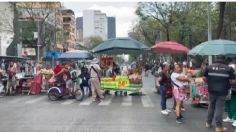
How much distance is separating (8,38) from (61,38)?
873 inches

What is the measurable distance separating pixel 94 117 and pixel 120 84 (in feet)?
27.8

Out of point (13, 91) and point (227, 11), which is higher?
point (227, 11)

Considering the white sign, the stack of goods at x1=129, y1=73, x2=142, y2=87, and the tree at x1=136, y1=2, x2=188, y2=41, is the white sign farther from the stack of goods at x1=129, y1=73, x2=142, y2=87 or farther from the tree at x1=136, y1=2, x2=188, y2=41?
the stack of goods at x1=129, y1=73, x2=142, y2=87

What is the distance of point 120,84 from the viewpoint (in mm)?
23234

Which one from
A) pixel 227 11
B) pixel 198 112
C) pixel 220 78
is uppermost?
pixel 227 11

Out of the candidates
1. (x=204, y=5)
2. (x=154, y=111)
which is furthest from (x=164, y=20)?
(x=154, y=111)

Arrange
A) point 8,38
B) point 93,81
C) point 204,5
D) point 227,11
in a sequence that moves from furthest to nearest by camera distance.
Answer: point 8,38, point 204,5, point 227,11, point 93,81

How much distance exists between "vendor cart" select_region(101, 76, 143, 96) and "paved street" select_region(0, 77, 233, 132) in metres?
3.18

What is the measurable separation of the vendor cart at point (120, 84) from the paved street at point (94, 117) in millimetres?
3176

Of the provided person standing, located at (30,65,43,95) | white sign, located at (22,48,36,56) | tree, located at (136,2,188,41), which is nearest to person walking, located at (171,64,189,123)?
person standing, located at (30,65,43,95)

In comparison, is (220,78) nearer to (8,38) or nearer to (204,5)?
(204,5)

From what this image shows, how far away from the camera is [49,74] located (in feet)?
83.1

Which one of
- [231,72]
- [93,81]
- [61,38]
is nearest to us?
Answer: [231,72]

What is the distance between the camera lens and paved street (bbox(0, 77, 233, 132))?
1254 cm
